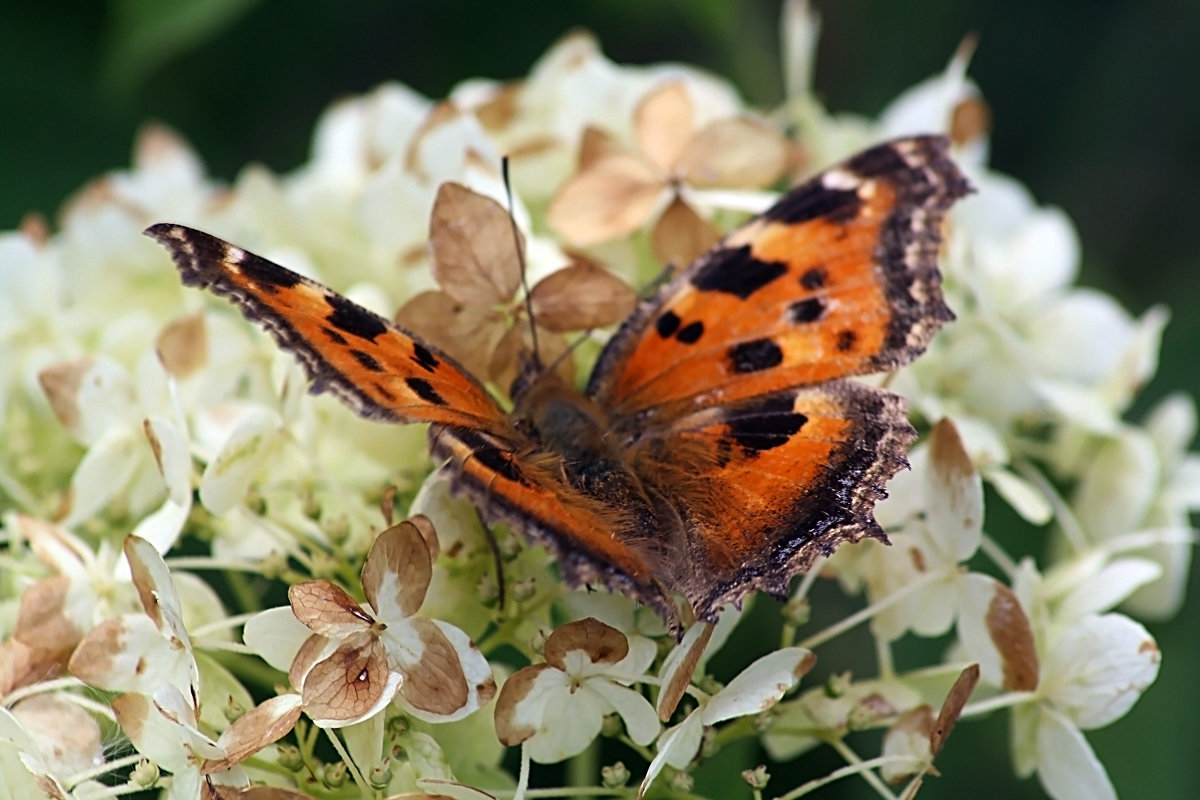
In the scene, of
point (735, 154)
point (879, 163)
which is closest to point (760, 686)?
point (879, 163)

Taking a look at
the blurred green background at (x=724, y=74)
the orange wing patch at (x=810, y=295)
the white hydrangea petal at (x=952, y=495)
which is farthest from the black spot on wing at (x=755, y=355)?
the blurred green background at (x=724, y=74)

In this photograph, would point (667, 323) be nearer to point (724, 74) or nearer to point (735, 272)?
point (735, 272)

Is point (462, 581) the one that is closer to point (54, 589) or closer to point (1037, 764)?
point (54, 589)

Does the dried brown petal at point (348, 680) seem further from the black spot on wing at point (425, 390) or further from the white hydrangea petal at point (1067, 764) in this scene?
the white hydrangea petal at point (1067, 764)

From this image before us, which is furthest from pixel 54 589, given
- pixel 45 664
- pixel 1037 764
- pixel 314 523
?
pixel 1037 764

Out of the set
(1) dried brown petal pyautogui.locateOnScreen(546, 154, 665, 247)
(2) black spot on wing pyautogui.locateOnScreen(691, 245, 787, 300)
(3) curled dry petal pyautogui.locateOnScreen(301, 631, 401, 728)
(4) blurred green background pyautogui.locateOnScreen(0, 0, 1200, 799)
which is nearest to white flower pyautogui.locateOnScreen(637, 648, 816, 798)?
(3) curled dry petal pyautogui.locateOnScreen(301, 631, 401, 728)

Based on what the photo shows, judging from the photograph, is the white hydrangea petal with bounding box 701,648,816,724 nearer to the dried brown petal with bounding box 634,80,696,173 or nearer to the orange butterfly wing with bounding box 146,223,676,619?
the orange butterfly wing with bounding box 146,223,676,619
